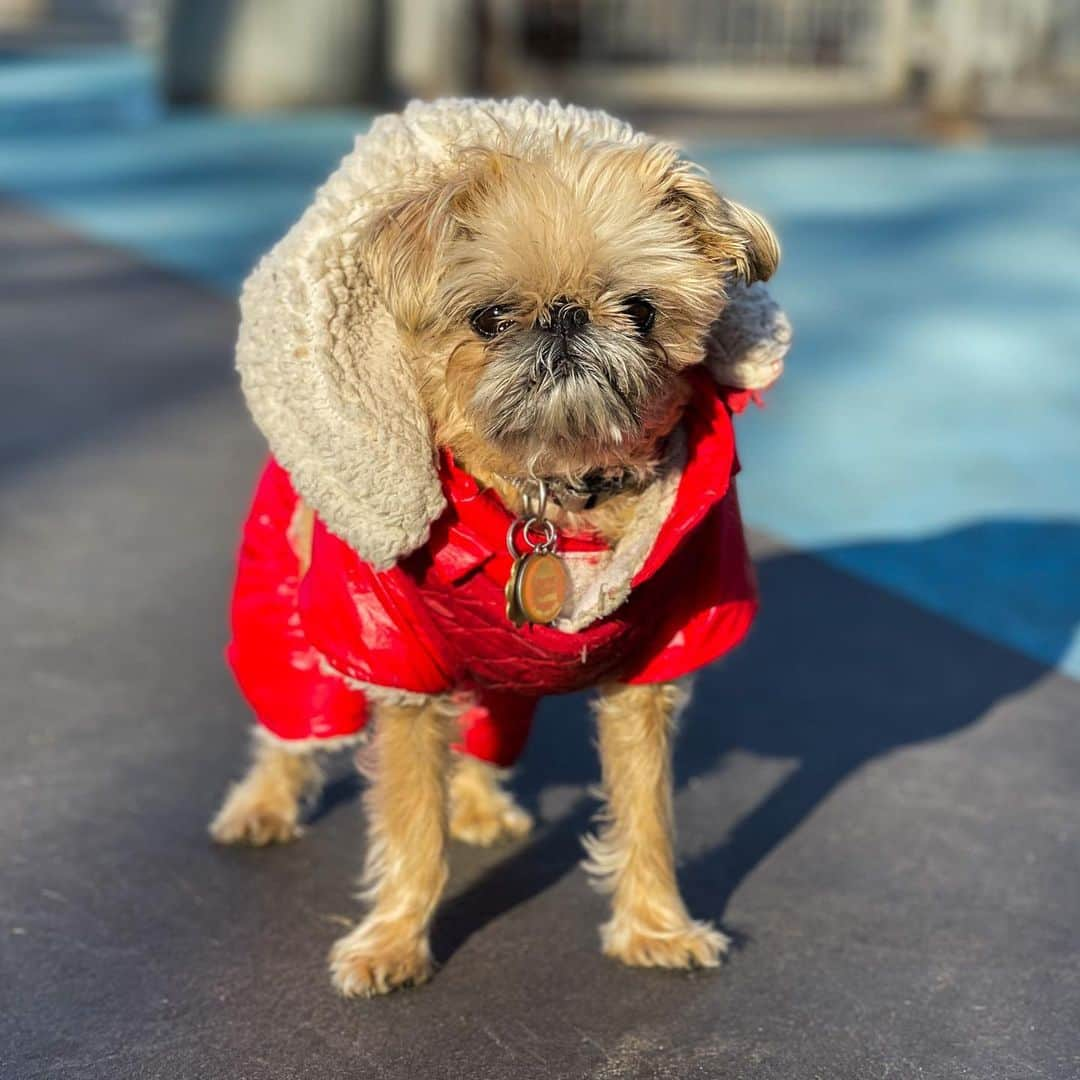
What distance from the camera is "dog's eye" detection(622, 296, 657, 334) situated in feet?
10.1

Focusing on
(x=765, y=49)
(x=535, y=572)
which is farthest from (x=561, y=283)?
(x=765, y=49)

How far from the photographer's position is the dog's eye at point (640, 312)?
3066mm

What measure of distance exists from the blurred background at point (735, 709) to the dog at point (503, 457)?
27 cm

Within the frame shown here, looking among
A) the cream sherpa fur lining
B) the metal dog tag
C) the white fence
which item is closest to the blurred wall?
the white fence

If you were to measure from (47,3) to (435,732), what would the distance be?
38.4 metres

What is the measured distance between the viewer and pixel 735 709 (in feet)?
16.1

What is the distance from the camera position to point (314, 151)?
15.8 meters

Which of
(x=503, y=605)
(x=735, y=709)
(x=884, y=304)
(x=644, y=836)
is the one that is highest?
(x=503, y=605)

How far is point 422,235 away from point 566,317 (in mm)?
296

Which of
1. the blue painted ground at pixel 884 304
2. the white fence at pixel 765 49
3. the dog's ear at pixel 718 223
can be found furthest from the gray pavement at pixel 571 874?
the white fence at pixel 765 49

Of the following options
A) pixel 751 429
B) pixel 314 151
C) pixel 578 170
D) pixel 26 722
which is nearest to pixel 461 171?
pixel 578 170

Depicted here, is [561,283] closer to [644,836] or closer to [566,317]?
[566,317]

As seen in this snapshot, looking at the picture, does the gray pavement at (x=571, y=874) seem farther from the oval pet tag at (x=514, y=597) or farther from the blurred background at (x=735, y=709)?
the oval pet tag at (x=514, y=597)

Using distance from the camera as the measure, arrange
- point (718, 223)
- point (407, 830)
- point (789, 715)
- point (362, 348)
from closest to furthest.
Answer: point (718, 223), point (362, 348), point (407, 830), point (789, 715)
